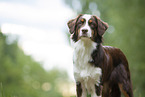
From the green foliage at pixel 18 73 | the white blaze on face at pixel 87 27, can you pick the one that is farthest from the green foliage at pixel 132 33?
the white blaze on face at pixel 87 27

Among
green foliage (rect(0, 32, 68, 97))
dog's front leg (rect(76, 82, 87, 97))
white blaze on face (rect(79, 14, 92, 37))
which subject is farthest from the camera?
green foliage (rect(0, 32, 68, 97))

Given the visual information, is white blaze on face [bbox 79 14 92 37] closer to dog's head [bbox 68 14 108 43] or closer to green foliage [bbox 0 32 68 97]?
dog's head [bbox 68 14 108 43]

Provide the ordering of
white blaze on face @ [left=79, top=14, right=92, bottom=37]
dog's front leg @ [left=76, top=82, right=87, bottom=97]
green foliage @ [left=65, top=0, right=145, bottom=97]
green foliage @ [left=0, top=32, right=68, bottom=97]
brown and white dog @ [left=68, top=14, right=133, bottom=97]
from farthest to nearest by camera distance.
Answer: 1. green foliage @ [left=0, top=32, right=68, bottom=97]
2. green foliage @ [left=65, top=0, right=145, bottom=97]
3. dog's front leg @ [left=76, top=82, right=87, bottom=97]
4. brown and white dog @ [left=68, top=14, right=133, bottom=97]
5. white blaze on face @ [left=79, top=14, right=92, bottom=37]

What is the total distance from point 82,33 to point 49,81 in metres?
34.9

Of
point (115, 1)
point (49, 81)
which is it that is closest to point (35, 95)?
point (49, 81)

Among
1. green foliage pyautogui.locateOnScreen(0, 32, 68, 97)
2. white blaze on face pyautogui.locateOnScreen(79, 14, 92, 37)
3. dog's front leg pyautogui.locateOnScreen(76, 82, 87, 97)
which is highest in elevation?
white blaze on face pyautogui.locateOnScreen(79, 14, 92, 37)

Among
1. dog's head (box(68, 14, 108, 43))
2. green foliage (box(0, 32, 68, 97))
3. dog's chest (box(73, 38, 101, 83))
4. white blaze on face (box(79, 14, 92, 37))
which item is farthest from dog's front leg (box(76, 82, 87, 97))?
green foliage (box(0, 32, 68, 97))

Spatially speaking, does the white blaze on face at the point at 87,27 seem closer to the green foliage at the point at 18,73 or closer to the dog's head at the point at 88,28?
the dog's head at the point at 88,28

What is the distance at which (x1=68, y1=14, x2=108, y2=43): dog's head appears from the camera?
4036 mm

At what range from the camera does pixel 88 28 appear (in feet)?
13.2

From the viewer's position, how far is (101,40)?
4.36 metres

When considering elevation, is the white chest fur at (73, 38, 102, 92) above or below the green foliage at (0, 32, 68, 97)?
above

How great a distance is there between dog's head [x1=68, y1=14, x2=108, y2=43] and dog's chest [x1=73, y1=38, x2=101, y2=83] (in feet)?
0.52

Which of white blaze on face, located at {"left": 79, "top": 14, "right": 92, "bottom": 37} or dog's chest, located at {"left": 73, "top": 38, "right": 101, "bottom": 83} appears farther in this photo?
dog's chest, located at {"left": 73, "top": 38, "right": 101, "bottom": 83}
